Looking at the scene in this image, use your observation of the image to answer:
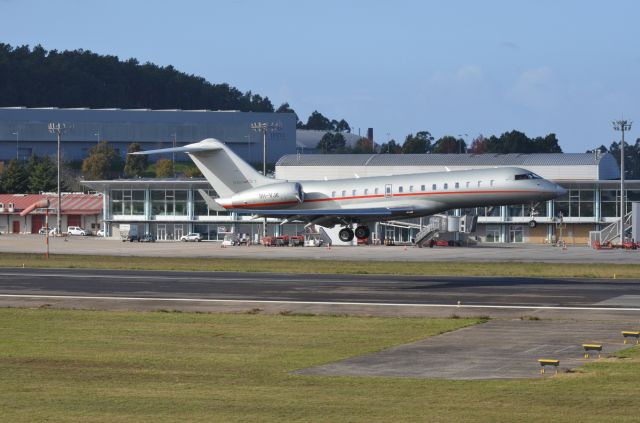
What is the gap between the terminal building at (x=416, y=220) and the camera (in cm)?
12275

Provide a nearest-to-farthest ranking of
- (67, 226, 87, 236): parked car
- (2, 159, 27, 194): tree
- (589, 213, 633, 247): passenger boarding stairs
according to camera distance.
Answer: (589, 213, 633, 247): passenger boarding stairs, (67, 226, 87, 236): parked car, (2, 159, 27, 194): tree

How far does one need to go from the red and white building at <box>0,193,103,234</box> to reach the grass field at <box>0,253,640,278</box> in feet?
213

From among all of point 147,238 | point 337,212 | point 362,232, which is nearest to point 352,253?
point 337,212

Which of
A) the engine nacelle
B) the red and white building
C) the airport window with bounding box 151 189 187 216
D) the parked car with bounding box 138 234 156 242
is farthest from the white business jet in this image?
the red and white building

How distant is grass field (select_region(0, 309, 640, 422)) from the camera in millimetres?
25094

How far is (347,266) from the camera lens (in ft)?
250

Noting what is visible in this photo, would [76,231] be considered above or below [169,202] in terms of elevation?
below

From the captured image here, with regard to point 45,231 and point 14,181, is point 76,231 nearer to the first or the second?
point 45,231

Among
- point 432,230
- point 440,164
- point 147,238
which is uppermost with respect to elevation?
point 440,164

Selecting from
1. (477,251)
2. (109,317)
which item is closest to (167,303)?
(109,317)

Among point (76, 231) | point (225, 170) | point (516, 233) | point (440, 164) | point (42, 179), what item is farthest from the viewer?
point (42, 179)

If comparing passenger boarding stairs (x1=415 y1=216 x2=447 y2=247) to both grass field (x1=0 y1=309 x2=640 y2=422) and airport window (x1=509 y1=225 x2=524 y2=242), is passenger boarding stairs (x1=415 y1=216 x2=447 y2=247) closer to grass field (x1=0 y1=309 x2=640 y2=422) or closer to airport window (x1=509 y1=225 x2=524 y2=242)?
airport window (x1=509 y1=225 x2=524 y2=242)

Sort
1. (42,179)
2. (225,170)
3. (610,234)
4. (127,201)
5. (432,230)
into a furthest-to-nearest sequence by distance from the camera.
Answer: (42,179) < (127,201) < (610,234) < (432,230) < (225,170)

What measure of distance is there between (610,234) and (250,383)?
3547 inches
